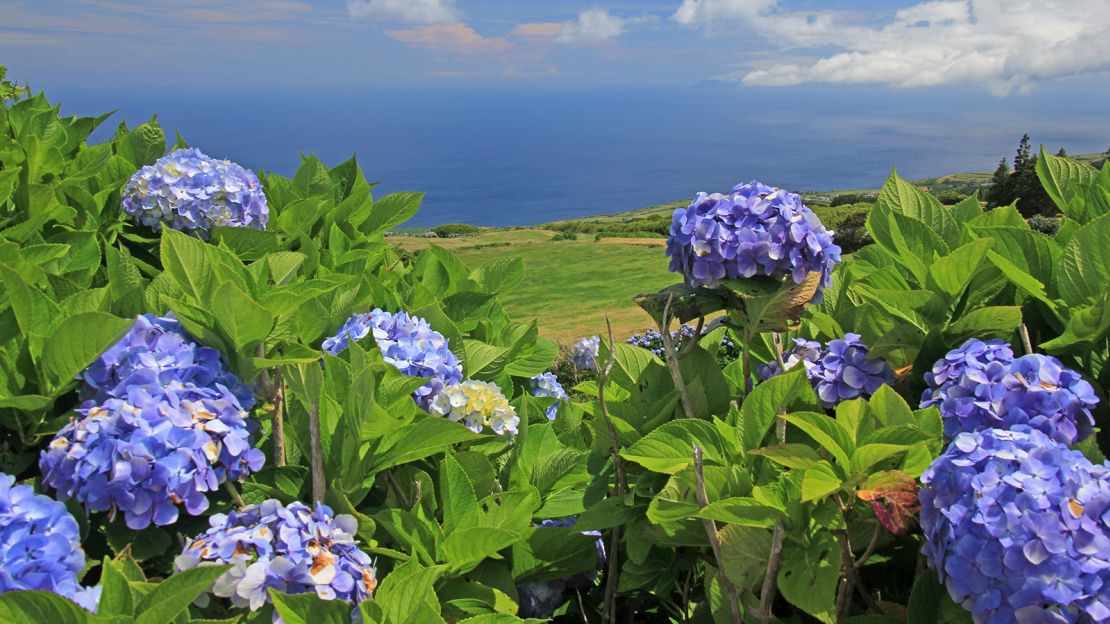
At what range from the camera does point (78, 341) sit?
1715 millimetres

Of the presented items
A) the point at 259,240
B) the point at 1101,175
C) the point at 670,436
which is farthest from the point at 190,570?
the point at 1101,175

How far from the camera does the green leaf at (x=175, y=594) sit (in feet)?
4.08

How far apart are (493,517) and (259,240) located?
1848 millimetres

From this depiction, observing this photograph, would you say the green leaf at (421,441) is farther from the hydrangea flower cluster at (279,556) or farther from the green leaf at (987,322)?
the green leaf at (987,322)

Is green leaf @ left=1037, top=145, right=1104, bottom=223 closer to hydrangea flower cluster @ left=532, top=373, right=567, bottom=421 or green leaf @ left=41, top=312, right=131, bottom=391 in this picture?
hydrangea flower cluster @ left=532, top=373, right=567, bottom=421

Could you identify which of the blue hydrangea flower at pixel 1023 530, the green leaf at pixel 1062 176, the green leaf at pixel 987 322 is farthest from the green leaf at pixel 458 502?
the green leaf at pixel 1062 176

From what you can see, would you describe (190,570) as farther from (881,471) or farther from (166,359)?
(881,471)

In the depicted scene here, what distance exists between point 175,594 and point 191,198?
2.57 m

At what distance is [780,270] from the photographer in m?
1.89

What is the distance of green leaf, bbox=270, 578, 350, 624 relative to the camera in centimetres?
141

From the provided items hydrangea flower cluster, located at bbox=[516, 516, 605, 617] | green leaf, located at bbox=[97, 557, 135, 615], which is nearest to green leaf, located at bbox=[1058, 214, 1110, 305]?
hydrangea flower cluster, located at bbox=[516, 516, 605, 617]

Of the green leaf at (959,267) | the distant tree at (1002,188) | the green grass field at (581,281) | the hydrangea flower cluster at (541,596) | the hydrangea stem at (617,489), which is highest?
the green leaf at (959,267)

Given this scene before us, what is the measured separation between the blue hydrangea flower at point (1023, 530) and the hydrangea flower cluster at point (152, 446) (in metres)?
1.31

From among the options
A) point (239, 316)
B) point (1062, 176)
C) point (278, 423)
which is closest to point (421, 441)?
point (278, 423)
